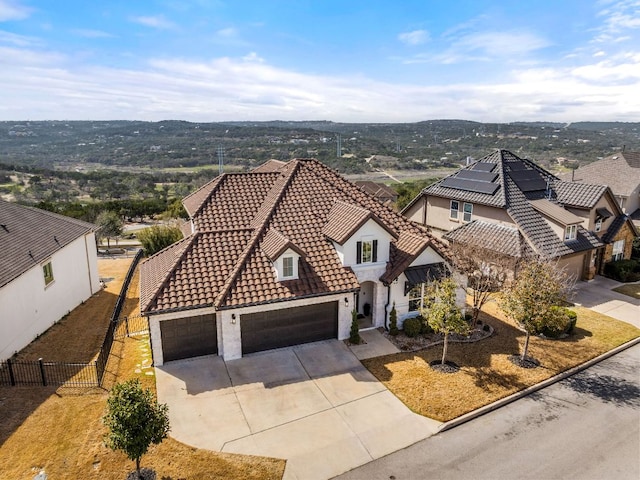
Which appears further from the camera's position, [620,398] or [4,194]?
[4,194]

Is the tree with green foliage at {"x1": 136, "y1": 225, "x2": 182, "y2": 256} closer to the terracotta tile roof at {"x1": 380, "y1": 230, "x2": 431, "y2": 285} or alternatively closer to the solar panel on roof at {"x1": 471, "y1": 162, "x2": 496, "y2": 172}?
the terracotta tile roof at {"x1": 380, "y1": 230, "x2": 431, "y2": 285}

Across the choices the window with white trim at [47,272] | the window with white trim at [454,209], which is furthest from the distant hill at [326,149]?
→ the window with white trim at [47,272]

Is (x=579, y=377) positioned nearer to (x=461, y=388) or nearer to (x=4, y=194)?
(x=461, y=388)

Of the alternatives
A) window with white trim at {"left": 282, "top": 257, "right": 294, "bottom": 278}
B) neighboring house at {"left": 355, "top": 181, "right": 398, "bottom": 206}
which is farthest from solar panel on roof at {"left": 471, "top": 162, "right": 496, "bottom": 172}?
neighboring house at {"left": 355, "top": 181, "right": 398, "bottom": 206}

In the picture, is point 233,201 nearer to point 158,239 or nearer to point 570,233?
point 158,239

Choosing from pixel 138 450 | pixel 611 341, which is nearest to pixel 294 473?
pixel 138 450

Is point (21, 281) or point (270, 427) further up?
point (21, 281)
